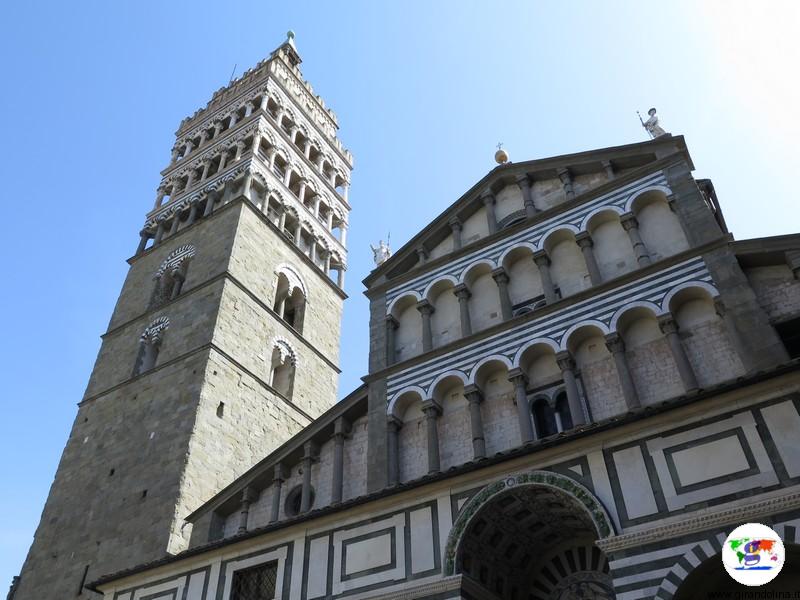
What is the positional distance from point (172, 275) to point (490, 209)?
13.2 metres

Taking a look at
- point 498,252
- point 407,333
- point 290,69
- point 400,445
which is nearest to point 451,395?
point 400,445

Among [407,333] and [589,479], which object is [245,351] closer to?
[407,333]

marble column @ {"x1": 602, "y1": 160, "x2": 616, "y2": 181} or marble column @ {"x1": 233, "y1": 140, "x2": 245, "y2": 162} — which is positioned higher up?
marble column @ {"x1": 233, "y1": 140, "x2": 245, "y2": 162}

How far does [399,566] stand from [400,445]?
10.5 ft

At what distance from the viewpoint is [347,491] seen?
45.6ft

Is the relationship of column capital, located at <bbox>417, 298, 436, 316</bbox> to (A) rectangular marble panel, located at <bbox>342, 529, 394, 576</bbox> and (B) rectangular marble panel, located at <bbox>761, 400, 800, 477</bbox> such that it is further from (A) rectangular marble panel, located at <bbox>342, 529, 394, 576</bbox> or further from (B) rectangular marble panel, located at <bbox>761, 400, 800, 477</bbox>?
(B) rectangular marble panel, located at <bbox>761, 400, 800, 477</bbox>

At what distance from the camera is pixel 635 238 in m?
13.7

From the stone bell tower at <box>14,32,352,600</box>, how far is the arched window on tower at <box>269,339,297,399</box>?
53 millimetres

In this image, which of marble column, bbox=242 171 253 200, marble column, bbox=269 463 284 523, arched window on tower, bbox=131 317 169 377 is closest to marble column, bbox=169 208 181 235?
marble column, bbox=242 171 253 200

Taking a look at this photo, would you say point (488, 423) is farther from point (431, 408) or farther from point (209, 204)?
point (209, 204)

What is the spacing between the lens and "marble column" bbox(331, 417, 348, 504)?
13707mm

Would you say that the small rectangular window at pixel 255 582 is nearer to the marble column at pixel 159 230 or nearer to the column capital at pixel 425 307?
the column capital at pixel 425 307

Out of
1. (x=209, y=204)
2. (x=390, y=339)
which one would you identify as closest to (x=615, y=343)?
(x=390, y=339)

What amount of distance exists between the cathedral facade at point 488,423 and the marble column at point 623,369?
0.04 metres
